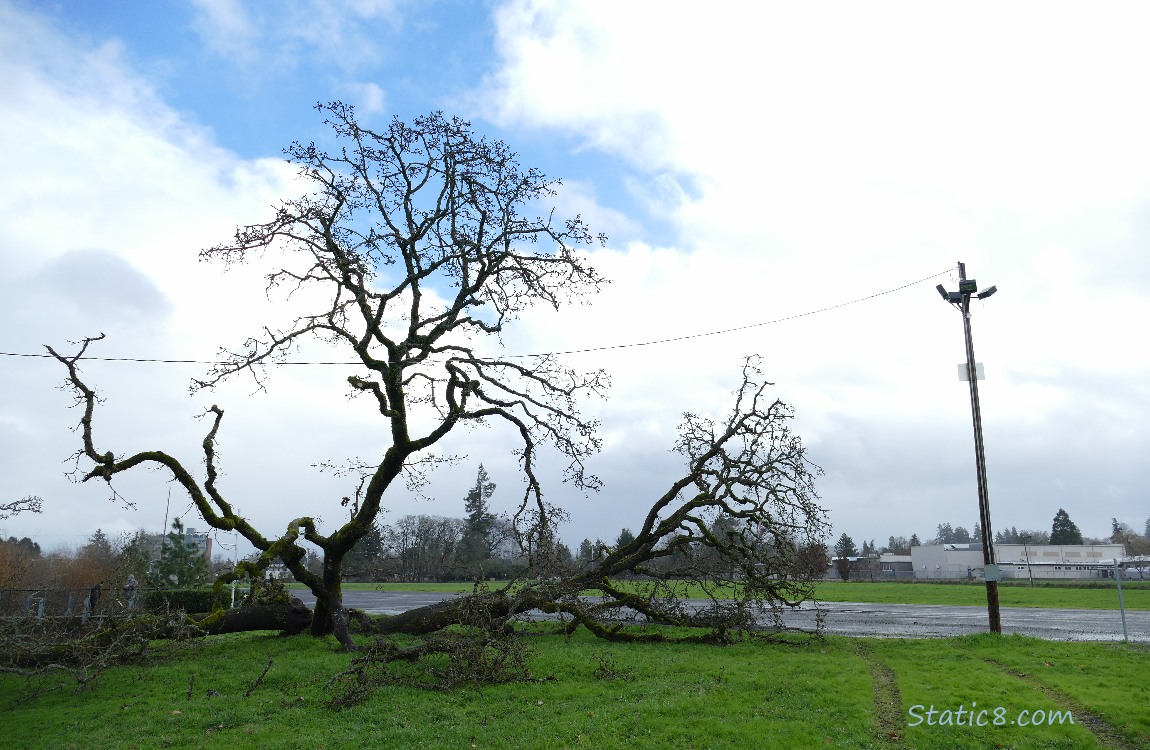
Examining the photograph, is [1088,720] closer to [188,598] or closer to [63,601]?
[188,598]

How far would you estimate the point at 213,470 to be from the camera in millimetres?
16172

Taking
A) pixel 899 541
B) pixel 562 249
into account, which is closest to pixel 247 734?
pixel 562 249

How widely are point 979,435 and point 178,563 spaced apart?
1504 inches

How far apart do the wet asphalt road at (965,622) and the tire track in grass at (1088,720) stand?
22.4 feet

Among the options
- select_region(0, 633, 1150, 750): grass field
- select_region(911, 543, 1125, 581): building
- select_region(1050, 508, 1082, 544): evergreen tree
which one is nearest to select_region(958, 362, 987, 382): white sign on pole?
select_region(0, 633, 1150, 750): grass field

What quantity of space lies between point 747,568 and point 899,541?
159 m

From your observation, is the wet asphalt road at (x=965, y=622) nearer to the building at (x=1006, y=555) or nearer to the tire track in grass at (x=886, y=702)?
the tire track in grass at (x=886, y=702)

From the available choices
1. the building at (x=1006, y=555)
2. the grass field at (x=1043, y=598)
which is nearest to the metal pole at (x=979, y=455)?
the grass field at (x=1043, y=598)

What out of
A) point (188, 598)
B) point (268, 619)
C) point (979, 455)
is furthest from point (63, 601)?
point (979, 455)

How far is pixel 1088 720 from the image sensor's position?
375 inches

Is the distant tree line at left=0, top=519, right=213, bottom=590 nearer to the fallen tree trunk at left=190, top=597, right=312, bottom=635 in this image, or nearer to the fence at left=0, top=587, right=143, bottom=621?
the fence at left=0, top=587, right=143, bottom=621

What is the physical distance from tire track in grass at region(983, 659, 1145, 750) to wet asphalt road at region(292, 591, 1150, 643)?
6830 millimetres

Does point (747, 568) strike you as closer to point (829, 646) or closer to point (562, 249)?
point (829, 646)

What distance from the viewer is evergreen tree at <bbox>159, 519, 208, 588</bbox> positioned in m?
39.3
